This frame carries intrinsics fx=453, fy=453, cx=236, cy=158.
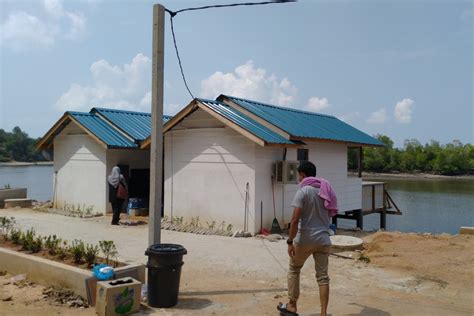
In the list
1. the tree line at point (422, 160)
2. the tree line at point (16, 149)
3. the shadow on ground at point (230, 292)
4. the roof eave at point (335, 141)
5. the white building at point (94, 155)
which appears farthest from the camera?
the tree line at point (16, 149)

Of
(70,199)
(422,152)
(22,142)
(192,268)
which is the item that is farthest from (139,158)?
(22,142)

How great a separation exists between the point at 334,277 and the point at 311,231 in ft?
8.45

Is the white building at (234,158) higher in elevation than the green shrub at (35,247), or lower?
higher

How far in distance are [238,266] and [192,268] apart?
853 mm

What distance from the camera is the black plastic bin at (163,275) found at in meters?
5.66

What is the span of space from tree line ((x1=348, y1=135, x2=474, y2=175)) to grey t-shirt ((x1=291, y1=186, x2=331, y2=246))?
2876 inches

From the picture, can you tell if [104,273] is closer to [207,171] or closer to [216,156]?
[216,156]

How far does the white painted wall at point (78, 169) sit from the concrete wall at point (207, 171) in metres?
3.15

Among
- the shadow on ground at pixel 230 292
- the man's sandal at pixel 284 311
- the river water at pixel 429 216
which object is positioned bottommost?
the river water at pixel 429 216

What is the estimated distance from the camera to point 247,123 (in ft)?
40.5

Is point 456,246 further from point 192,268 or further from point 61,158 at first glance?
point 61,158

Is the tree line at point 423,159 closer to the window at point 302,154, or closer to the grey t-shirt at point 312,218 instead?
the window at point 302,154

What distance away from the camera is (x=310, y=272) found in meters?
7.80

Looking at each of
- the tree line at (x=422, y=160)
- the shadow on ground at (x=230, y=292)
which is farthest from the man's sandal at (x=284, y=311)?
the tree line at (x=422, y=160)
